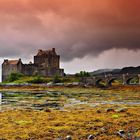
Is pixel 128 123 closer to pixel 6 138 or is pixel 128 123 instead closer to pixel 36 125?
pixel 36 125

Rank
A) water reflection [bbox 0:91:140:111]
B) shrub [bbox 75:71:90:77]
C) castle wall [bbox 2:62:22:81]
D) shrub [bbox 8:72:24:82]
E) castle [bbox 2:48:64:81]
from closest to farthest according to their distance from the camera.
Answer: water reflection [bbox 0:91:140:111]
shrub [bbox 8:72:24:82]
shrub [bbox 75:71:90:77]
castle wall [bbox 2:62:22:81]
castle [bbox 2:48:64:81]

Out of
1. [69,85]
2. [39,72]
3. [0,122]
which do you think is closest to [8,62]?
[39,72]

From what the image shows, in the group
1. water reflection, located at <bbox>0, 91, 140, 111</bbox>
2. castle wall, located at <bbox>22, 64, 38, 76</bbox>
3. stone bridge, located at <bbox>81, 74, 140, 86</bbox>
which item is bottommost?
water reflection, located at <bbox>0, 91, 140, 111</bbox>

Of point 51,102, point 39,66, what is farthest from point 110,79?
point 51,102

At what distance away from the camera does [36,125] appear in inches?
879

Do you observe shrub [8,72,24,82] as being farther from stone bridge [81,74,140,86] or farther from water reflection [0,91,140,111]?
water reflection [0,91,140,111]

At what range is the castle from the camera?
175 metres

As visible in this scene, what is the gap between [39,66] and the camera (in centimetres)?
17750

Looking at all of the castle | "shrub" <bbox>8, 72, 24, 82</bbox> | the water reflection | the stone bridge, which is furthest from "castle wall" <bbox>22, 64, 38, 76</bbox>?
the water reflection

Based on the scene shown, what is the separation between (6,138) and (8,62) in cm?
16518

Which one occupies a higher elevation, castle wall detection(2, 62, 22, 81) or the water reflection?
castle wall detection(2, 62, 22, 81)

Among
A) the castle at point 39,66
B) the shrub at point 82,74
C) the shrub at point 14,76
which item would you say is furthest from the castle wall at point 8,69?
the shrub at point 82,74

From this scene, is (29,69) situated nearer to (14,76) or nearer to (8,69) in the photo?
(8,69)

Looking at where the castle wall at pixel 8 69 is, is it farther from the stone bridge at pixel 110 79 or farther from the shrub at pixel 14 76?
the stone bridge at pixel 110 79
